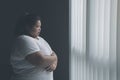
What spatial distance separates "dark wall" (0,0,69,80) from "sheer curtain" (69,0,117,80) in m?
0.71

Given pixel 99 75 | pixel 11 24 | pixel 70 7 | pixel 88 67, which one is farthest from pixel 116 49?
pixel 11 24

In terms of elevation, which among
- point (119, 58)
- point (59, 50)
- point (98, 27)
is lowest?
point (59, 50)

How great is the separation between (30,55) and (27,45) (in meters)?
0.09

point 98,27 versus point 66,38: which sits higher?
point 98,27

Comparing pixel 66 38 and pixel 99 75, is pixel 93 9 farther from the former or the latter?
pixel 66 38

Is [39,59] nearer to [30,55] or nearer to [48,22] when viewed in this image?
[30,55]

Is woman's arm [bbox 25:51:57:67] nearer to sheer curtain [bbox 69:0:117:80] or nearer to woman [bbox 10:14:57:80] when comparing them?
woman [bbox 10:14:57:80]

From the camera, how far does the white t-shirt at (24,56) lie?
2.40 meters

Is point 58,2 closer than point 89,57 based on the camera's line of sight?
No

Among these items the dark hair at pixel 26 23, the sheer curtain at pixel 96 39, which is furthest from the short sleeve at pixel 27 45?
the sheer curtain at pixel 96 39

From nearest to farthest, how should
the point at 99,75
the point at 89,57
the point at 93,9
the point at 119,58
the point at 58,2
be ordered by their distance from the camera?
the point at 119,58 < the point at 99,75 < the point at 93,9 < the point at 89,57 < the point at 58,2

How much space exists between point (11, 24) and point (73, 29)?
37.2 inches

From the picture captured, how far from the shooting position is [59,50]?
399cm

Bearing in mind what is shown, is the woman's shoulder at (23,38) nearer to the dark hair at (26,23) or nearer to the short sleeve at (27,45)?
the short sleeve at (27,45)
